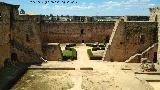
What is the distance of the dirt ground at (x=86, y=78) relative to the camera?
→ 2231 centimetres

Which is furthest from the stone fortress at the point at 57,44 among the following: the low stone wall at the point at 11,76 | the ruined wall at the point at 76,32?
the ruined wall at the point at 76,32

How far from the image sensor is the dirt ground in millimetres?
22312

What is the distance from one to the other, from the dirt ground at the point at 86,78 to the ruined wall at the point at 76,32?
13.1 m

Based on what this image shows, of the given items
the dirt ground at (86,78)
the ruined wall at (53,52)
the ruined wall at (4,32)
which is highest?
the ruined wall at (4,32)

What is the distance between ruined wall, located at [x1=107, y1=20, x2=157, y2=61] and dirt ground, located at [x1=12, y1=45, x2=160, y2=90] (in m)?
2.25

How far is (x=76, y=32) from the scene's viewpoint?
4341 cm

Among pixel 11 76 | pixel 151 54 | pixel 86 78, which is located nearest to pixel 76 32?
pixel 151 54

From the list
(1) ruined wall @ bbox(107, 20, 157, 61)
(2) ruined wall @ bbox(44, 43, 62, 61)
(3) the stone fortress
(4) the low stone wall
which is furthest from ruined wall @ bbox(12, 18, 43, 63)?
(1) ruined wall @ bbox(107, 20, 157, 61)

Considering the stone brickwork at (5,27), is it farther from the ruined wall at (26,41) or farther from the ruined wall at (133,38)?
the ruined wall at (133,38)

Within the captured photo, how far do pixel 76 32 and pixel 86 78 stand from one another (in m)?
19.2

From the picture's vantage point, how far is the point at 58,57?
3144 centimetres

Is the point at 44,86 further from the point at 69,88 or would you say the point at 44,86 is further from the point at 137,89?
the point at 137,89

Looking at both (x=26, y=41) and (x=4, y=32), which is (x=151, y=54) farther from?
(x=4, y=32)

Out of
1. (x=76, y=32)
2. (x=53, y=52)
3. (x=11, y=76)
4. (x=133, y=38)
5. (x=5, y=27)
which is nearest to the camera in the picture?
Answer: (x=11, y=76)
